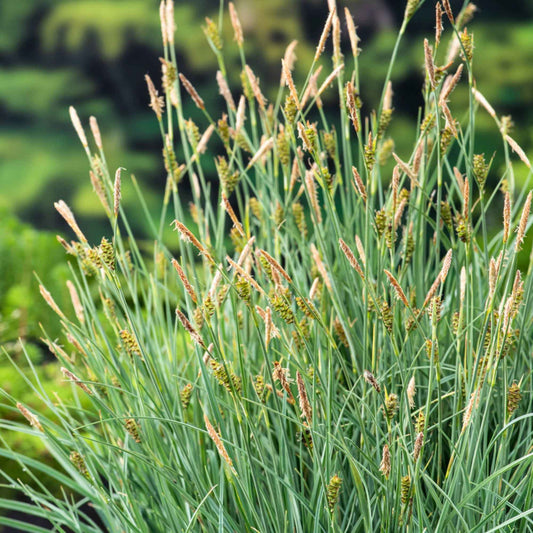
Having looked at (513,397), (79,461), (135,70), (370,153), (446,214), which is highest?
(370,153)

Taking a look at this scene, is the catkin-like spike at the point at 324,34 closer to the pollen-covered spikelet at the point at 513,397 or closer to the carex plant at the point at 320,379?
the carex plant at the point at 320,379

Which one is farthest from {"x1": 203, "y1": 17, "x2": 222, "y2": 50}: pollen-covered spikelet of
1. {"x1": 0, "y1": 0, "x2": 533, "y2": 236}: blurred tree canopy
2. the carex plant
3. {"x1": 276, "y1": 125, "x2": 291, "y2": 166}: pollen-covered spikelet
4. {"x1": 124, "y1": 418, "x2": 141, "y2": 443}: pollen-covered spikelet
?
{"x1": 0, "y1": 0, "x2": 533, "y2": 236}: blurred tree canopy

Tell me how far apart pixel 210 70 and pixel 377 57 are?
1049mm

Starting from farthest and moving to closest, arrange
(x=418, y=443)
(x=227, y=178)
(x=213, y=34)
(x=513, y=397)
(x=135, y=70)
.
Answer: (x=135, y=70)
(x=213, y=34)
(x=227, y=178)
(x=513, y=397)
(x=418, y=443)

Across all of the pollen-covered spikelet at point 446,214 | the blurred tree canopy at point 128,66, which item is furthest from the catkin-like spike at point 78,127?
the blurred tree canopy at point 128,66

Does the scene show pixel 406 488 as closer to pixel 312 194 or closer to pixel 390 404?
pixel 390 404

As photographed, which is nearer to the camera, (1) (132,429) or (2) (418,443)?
(2) (418,443)

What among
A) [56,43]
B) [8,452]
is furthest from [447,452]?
[56,43]

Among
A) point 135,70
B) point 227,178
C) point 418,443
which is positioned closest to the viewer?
point 418,443

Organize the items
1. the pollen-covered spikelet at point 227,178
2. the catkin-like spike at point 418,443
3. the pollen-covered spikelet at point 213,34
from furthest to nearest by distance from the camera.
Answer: the pollen-covered spikelet at point 213,34
the pollen-covered spikelet at point 227,178
the catkin-like spike at point 418,443

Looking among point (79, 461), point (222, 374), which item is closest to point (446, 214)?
point (222, 374)

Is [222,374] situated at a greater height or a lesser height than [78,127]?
lesser

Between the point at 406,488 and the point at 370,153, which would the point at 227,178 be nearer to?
the point at 370,153

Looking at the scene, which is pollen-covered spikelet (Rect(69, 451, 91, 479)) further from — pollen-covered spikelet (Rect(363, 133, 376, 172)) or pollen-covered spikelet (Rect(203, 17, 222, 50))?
pollen-covered spikelet (Rect(203, 17, 222, 50))
